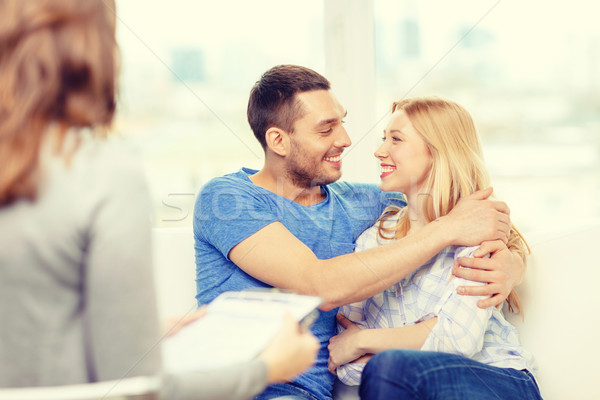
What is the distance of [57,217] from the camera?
2.40 ft

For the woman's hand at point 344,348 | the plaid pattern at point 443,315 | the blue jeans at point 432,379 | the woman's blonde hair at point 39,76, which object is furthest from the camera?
the woman's hand at point 344,348

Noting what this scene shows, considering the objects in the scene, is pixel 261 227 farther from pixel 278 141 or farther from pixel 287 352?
pixel 287 352

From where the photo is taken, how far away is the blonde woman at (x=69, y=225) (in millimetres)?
734

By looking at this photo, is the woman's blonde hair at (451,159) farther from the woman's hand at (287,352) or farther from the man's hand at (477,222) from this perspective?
the woman's hand at (287,352)

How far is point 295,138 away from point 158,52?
28.6 inches

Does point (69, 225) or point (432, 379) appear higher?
point (69, 225)

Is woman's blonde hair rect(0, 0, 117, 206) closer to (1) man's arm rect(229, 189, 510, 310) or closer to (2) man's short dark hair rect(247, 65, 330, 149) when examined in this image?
(1) man's arm rect(229, 189, 510, 310)

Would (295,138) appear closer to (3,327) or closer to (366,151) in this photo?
(366,151)

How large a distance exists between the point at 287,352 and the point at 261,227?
680 millimetres

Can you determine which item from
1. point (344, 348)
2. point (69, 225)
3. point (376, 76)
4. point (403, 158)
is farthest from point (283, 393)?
point (376, 76)

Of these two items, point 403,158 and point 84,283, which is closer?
point 84,283

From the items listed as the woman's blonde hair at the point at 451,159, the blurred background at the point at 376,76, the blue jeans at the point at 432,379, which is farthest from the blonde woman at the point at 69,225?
the blurred background at the point at 376,76

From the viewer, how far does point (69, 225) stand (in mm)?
733

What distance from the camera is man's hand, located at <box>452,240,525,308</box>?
4.59 feet
